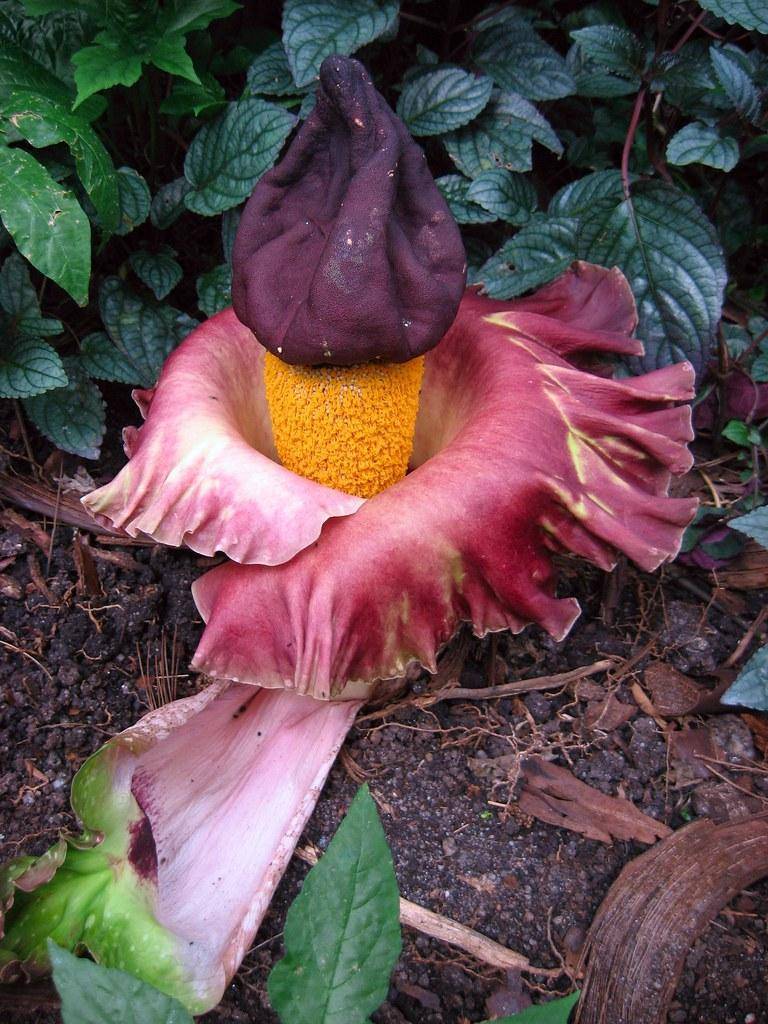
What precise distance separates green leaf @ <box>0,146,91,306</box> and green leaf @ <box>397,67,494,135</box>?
80 cm

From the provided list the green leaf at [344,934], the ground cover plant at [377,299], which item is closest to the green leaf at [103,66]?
the ground cover plant at [377,299]

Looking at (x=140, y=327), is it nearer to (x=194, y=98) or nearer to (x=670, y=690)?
(x=194, y=98)

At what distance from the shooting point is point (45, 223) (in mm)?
1560

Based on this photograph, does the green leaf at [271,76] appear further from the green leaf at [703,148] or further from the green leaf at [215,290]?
the green leaf at [703,148]

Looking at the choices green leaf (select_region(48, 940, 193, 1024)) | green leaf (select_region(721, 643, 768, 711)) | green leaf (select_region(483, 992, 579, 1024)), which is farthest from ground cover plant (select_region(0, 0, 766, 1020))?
green leaf (select_region(483, 992, 579, 1024))

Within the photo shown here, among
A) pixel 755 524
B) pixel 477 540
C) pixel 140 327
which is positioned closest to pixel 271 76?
pixel 140 327

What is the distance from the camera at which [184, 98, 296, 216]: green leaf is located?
1847 mm

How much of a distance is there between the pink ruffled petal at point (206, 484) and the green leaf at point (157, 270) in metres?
0.36

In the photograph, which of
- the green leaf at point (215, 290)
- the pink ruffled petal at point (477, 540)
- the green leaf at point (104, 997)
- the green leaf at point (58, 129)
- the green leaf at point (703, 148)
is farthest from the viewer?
the green leaf at point (215, 290)

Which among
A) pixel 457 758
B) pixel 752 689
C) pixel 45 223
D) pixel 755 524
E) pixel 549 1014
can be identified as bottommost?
pixel 457 758

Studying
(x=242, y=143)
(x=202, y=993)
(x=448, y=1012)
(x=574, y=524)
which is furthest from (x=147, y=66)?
(x=448, y=1012)

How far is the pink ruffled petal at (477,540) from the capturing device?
50.2 inches

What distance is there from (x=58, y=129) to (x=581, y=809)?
5.27ft

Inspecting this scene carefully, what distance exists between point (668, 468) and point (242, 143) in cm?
116
